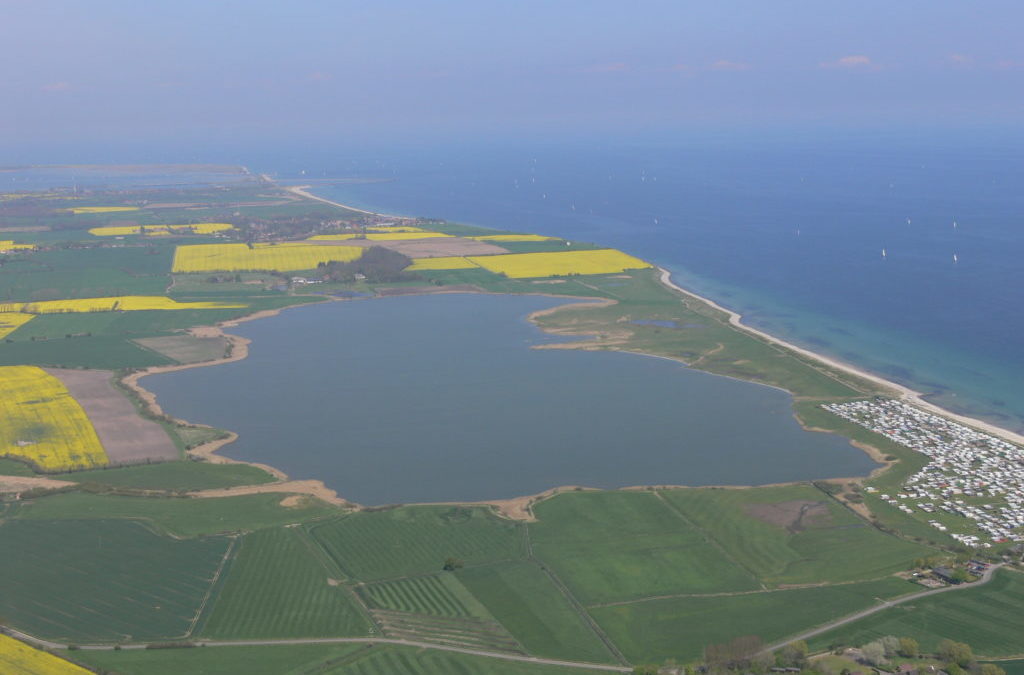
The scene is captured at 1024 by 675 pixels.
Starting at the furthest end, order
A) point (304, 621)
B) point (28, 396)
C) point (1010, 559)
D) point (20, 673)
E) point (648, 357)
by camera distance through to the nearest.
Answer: point (648, 357), point (28, 396), point (1010, 559), point (304, 621), point (20, 673)

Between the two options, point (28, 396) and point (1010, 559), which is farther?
point (28, 396)

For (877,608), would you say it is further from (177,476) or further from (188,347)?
(188,347)

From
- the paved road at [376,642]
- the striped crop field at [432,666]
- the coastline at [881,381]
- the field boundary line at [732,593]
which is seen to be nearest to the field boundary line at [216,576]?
the paved road at [376,642]

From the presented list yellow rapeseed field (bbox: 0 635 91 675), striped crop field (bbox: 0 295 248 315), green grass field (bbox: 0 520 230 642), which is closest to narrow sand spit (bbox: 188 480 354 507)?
green grass field (bbox: 0 520 230 642)

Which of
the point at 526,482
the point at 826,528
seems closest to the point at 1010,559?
the point at 826,528

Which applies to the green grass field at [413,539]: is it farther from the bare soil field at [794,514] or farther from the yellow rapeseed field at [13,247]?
the yellow rapeseed field at [13,247]

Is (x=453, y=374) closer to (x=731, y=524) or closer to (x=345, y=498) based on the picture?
(x=345, y=498)
